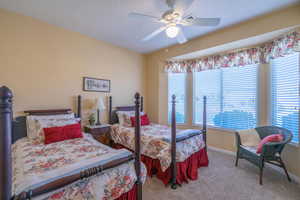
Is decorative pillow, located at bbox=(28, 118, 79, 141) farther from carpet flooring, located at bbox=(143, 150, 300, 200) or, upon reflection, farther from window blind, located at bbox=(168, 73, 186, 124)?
window blind, located at bbox=(168, 73, 186, 124)

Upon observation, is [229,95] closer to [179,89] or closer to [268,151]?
[179,89]

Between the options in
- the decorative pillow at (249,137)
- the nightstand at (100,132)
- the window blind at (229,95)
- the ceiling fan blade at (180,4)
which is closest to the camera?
the ceiling fan blade at (180,4)

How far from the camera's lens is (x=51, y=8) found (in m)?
2.22

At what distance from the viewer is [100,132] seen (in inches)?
116

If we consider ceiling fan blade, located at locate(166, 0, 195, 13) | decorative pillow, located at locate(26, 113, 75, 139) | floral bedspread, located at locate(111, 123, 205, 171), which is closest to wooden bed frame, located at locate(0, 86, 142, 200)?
floral bedspread, located at locate(111, 123, 205, 171)

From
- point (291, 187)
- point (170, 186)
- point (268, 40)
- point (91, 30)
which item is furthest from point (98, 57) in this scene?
point (291, 187)

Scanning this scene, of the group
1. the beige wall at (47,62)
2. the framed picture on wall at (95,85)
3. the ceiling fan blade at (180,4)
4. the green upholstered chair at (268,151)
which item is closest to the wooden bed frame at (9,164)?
the ceiling fan blade at (180,4)

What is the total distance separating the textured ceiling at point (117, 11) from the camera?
208 cm

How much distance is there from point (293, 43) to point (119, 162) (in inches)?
122

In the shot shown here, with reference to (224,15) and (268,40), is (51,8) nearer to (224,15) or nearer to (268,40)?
(224,15)

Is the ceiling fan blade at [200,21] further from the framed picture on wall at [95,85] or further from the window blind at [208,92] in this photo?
the framed picture on wall at [95,85]

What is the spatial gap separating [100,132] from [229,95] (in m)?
3.08

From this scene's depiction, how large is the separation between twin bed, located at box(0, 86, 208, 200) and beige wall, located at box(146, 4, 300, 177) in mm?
1332

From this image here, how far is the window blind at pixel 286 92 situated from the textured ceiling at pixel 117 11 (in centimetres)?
98
